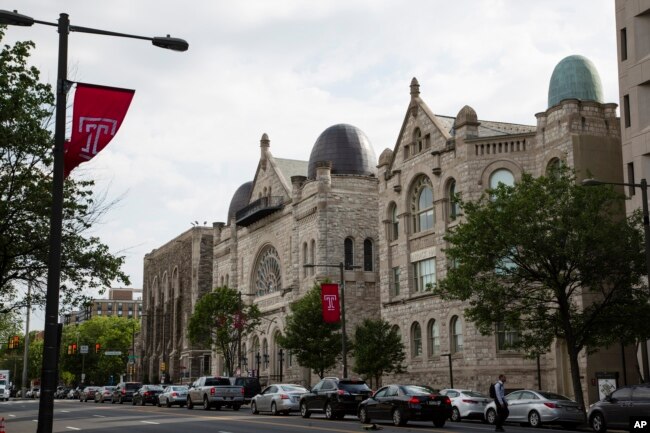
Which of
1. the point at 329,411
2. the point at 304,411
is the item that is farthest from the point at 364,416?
the point at 304,411

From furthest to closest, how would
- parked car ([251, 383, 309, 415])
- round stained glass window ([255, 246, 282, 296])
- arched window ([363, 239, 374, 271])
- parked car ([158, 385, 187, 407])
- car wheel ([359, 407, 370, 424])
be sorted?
1. round stained glass window ([255, 246, 282, 296])
2. arched window ([363, 239, 374, 271])
3. parked car ([158, 385, 187, 407])
4. parked car ([251, 383, 309, 415])
5. car wheel ([359, 407, 370, 424])

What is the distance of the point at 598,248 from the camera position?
105ft

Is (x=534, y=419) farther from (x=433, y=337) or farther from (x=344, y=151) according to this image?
(x=344, y=151)

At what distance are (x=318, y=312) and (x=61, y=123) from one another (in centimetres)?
4160

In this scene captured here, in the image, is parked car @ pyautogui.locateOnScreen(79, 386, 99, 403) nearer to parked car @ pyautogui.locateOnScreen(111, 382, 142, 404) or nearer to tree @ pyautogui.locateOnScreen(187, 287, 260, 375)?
parked car @ pyautogui.locateOnScreen(111, 382, 142, 404)

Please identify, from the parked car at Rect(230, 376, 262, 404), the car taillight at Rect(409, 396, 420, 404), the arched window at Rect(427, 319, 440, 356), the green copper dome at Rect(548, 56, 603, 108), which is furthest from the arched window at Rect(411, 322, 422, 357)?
the car taillight at Rect(409, 396, 420, 404)

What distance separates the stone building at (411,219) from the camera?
147 ft

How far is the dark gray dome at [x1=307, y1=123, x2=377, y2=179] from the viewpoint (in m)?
69.4

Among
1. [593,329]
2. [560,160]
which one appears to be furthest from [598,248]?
[560,160]

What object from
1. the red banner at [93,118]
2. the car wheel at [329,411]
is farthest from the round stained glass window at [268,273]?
the red banner at [93,118]

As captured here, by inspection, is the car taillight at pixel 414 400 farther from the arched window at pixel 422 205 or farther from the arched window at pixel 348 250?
the arched window at pixel 348 250

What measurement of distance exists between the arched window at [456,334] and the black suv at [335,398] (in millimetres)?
16751

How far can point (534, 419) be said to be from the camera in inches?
1174

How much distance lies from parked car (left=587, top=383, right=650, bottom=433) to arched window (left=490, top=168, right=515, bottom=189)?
21.7 m
